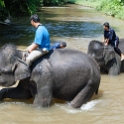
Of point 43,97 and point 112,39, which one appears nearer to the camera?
point 43,97

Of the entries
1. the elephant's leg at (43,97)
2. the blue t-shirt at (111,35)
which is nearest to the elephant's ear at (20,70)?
the elephant's leg at (43,97)

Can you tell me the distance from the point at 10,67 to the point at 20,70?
0.23m

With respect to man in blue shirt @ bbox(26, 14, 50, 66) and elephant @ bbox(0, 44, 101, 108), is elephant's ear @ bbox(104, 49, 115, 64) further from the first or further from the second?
man in blue shirt @ bbox(26, 14, 50, 66)

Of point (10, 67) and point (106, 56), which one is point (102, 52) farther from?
point (10, 67)

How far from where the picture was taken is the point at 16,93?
634cm

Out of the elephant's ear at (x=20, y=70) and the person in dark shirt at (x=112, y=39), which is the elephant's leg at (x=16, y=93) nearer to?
the elephant's ear at (x=20, y=70)

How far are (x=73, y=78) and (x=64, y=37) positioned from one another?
9.75 metres

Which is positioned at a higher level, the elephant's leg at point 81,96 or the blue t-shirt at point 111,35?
the blue t-shirt at point 111,35

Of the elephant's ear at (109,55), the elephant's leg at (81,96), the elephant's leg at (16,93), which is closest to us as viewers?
the elephant's leg at (81,96)

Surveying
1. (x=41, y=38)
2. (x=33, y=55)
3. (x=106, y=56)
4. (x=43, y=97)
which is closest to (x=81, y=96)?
(x=43, y=97)

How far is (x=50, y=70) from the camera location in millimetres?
5855

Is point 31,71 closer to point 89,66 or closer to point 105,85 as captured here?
point 89,66

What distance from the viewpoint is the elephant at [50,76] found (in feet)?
19.1

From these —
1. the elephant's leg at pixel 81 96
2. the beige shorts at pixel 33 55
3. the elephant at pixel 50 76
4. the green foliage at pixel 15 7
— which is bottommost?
the elephant's leg at pixel 81 96
